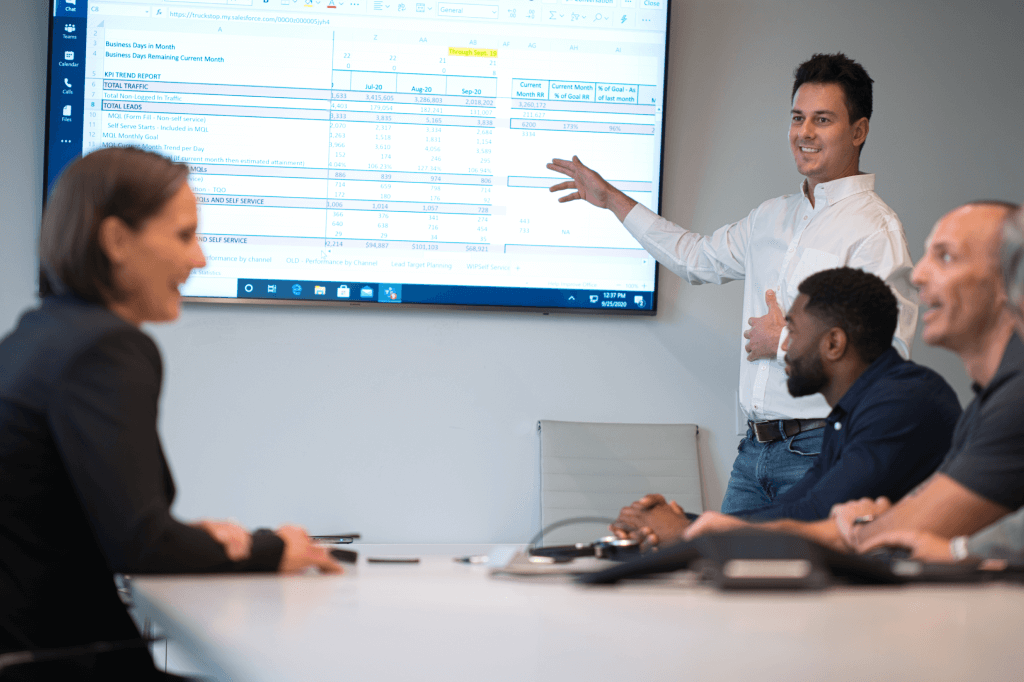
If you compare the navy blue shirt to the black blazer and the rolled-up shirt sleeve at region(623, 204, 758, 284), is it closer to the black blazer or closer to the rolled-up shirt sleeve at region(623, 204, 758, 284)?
the rolled-up shirt sleeve at region(623, 204, 758, 284)

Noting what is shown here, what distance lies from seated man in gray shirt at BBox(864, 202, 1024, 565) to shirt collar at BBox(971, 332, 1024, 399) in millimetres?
273

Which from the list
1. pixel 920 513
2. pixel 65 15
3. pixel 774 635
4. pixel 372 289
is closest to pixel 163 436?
pixel 372 289

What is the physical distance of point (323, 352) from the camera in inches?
125

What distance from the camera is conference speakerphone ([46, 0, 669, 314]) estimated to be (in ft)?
9.96

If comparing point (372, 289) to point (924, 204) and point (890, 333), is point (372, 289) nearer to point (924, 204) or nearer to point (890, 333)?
point (890, 333)

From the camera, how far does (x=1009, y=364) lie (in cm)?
137

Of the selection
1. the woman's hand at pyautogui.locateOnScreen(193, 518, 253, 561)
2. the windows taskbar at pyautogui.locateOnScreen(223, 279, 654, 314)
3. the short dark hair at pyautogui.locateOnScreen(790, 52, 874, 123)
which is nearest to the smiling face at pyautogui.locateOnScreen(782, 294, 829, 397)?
the short dark hair at pyautogui.locateOnScreen(790, 52, 874, 123)

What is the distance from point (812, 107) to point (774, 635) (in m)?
2.21

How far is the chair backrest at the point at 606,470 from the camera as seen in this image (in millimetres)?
3135

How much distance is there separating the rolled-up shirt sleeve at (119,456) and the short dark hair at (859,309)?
1.53m

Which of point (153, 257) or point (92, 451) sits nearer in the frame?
point (92, 451)

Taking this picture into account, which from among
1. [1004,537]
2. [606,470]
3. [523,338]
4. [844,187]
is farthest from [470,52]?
[1004,537]

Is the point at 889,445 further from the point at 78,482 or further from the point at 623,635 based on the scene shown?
the point at 78,482

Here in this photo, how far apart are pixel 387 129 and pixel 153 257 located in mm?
1998
